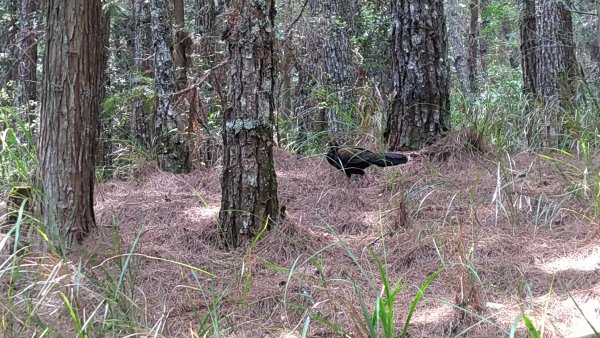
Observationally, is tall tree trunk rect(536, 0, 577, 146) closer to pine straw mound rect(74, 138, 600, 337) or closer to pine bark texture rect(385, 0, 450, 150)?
pine bark texture rect(385, 0, 450, 150)

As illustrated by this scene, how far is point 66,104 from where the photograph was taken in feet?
13.0

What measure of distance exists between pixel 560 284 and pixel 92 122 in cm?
296

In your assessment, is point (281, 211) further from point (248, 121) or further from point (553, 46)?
point (553, 46)

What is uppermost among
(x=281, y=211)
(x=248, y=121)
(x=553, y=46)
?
(x=553, y=46)

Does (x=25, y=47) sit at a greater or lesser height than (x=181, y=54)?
greater

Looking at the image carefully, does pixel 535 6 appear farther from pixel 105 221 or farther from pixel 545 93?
pixel 105 221

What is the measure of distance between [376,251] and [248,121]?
1.19 metres

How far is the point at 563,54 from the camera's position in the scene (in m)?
8.22

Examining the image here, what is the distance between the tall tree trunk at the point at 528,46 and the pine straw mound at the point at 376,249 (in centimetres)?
364

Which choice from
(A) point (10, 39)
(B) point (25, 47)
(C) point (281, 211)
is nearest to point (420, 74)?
(C) point (281, 211)

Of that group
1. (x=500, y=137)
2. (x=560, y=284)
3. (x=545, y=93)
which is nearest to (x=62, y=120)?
(x=560, y=284)

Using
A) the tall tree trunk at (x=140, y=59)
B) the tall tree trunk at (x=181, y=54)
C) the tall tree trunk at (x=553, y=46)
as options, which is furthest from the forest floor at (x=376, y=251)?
the tall tree trunk at (x=553, y=46)

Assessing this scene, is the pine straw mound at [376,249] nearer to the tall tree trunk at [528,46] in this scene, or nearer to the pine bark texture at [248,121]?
the pine bark texture at [248,121]

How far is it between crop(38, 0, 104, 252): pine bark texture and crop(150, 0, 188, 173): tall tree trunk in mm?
2407
